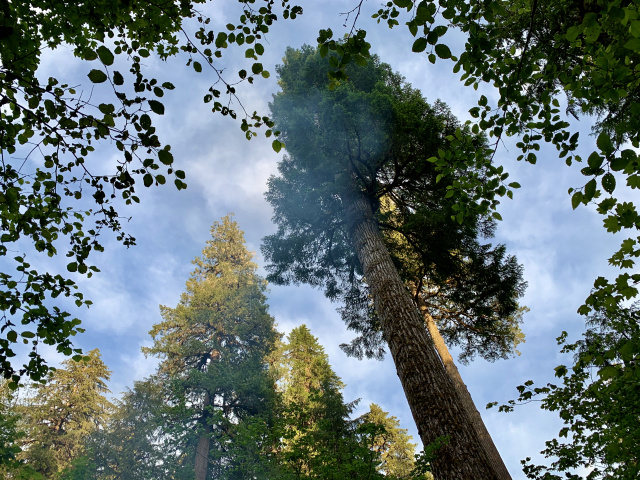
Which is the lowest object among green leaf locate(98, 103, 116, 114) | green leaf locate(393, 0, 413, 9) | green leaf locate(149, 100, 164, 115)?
green leaf locate(393, 0, 413, 9)

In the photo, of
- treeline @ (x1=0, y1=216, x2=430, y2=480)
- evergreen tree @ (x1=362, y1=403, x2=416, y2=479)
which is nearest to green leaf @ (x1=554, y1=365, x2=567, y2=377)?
treeline @ (x1=0, y1=216, x2=430, y2=480)

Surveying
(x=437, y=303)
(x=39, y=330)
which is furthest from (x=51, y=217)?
(x=437, y=303)

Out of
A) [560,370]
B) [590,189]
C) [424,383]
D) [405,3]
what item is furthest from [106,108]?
[424,383]

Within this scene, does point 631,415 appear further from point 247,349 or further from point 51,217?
point 247,349

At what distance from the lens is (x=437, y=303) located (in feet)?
35.4

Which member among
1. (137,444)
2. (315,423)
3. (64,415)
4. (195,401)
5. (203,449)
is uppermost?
(64,415)

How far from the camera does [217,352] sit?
1492cm

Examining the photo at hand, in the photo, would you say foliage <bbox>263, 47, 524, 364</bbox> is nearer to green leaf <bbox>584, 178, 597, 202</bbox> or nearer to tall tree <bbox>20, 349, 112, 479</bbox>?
green leaf <bbox>584, 178, 597, 202</bbox>

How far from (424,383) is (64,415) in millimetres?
18011

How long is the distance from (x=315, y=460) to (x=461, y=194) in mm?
Answer: 4202

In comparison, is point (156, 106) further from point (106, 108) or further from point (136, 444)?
point (136, 444)

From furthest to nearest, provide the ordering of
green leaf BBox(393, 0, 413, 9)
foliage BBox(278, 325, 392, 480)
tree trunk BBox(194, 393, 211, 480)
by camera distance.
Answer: tree trunk BBox(194, 393, 211, 480)
foliage BBox(278, 325, 392, 480)
green leaf BBox(393, 0, 413, 9)

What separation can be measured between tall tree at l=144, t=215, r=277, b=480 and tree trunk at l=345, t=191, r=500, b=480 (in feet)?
27.4

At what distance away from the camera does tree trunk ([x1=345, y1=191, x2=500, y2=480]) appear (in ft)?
11.0
